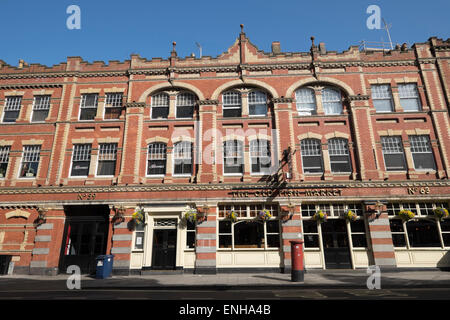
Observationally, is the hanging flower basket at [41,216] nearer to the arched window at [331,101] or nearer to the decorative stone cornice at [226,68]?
the decorative stone cornice at [226,68]

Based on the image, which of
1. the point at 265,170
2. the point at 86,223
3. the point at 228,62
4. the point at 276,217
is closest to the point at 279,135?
the point at 265,170

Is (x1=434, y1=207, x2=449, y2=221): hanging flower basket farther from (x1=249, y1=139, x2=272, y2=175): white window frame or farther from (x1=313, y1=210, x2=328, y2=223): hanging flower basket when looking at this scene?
(x1=249, y1=139, x2=272, y2=175): white window frame

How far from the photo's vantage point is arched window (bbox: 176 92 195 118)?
734 inches

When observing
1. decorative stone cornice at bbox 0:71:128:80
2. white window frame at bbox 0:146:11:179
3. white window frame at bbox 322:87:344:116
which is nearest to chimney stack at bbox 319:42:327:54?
white window frame at bbox 322:87:344:116

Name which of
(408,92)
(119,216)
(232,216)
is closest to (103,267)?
(119,216)

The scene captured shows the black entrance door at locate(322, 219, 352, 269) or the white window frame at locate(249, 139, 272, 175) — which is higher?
the white window frame at locate(249, 139, 272, 175)

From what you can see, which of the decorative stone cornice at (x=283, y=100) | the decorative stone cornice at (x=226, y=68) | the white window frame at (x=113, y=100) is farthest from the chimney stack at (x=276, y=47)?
the white window frame at (x=113, y=100)

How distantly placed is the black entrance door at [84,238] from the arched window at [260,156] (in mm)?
10284

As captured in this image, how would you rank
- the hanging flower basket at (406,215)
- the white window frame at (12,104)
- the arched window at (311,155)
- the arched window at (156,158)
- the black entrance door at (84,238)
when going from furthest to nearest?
the white window frame at (12,104), the arched window at (156,158), the arched window at (311,155), the black entrance door at (84,238), the hanging flower basket at (406,215)

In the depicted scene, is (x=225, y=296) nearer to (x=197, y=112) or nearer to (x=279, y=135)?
(x=279, y=135)

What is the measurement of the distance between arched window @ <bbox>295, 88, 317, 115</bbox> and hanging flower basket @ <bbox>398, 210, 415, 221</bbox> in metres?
8.13

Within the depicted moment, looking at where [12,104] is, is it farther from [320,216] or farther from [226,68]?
[320,216]

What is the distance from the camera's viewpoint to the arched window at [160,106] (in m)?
18.8

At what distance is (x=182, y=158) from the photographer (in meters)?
17.6
